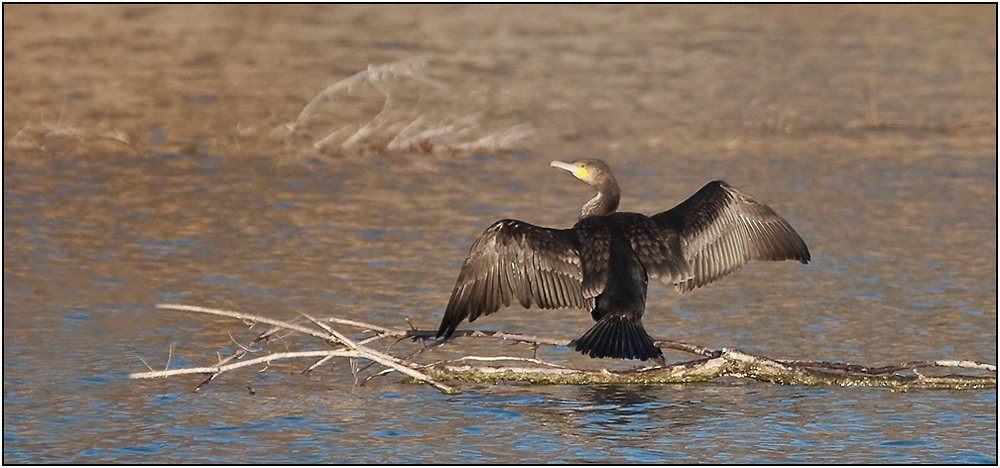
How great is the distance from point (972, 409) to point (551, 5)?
17.8 m

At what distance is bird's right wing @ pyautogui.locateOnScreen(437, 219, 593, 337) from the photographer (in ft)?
25.4

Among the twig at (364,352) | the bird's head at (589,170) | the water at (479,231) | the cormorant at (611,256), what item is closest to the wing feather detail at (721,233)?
the cormorant at (611,256)

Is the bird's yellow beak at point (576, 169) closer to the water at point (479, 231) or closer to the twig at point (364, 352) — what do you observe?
the water at point (479, 231)

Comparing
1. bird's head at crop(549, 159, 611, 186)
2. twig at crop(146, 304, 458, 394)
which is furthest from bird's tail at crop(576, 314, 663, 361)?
bird's head at crop(549, 159, 611, 186)

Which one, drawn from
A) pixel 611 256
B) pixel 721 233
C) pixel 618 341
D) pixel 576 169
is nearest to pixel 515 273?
pixel 611 256

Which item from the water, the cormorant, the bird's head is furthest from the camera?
the bird's head

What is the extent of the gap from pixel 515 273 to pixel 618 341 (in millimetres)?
706

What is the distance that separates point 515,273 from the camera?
310 inches

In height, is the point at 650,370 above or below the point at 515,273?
below

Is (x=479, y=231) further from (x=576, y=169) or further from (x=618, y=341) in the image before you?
(x=618, y=341)

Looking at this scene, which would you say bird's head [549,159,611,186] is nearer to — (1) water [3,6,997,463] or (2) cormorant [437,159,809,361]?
(2) cormorant [437,159,809,361]

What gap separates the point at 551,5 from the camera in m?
24.8

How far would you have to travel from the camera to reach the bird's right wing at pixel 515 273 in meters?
7.75

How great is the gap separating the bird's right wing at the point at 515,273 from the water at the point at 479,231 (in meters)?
0.52
